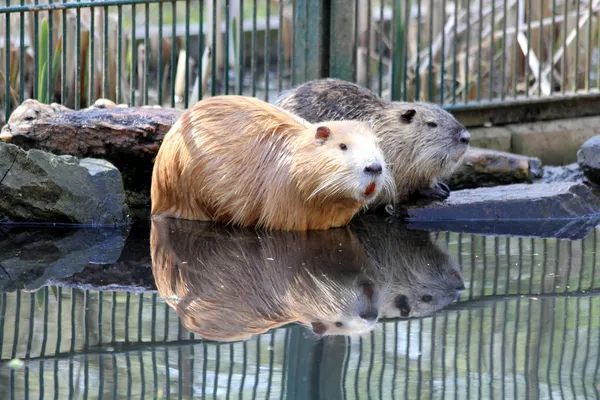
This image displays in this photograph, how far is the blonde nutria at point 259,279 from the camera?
3.86 metres

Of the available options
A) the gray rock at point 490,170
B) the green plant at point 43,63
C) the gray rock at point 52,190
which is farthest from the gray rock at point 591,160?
the green plant at point 43,63

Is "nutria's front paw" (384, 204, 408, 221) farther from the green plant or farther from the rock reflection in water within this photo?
the green plant

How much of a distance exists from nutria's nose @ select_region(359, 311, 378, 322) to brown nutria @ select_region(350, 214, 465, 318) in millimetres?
33

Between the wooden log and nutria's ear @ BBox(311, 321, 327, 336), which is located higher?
the wooden log

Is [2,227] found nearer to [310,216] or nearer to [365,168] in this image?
[310,216]

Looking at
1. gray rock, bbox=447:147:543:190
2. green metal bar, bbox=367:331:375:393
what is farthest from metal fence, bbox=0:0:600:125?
green metal bar, bbox=367:331:375:393

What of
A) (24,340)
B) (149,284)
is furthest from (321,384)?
(149,284)

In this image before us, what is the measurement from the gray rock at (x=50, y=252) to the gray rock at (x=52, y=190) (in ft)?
0.36

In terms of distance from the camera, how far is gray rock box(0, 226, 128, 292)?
4508mm

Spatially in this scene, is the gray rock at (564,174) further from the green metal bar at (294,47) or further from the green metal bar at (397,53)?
the green metal bar at (294,47)

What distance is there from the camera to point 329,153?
5.22 m

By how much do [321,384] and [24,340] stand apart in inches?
44.7

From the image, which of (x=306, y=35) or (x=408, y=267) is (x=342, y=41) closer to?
(x=306, y=35)

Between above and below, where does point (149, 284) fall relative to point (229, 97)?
below
